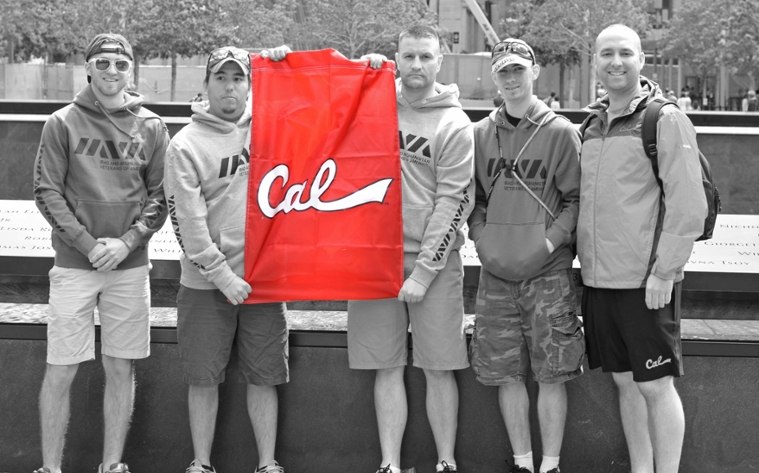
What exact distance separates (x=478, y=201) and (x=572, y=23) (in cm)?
5072

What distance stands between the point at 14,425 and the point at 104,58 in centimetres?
215

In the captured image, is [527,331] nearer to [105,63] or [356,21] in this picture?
[105,63]

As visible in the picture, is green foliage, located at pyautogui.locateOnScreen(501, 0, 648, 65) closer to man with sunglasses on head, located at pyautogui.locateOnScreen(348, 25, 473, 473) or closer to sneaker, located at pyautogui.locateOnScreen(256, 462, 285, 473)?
man with sunglasses on head, located at pyautogui.locateOnScreen(348, 25, 473, 473)

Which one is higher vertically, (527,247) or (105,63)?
(105,63)

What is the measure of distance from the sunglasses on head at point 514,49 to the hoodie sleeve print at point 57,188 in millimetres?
2175

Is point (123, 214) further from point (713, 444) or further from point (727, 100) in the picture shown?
point (727, 100)

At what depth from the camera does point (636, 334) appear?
4.36 meters

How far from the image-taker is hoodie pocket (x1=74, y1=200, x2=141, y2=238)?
4723 millimetres

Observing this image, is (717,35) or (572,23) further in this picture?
(572,23)

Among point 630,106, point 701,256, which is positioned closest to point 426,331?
point 630,106

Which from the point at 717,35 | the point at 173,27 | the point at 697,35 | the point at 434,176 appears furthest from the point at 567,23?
the point at 434,176

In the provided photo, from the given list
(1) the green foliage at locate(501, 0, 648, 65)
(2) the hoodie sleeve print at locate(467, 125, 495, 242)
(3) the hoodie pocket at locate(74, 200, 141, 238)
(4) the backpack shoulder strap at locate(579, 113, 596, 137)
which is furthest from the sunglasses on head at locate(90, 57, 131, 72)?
(1) the green foliage at locate(501, 0, 648, 65)

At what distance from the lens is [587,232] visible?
4.50 m

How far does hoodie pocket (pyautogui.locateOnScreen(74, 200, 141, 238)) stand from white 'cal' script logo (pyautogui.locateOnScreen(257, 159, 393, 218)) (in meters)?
0.71
